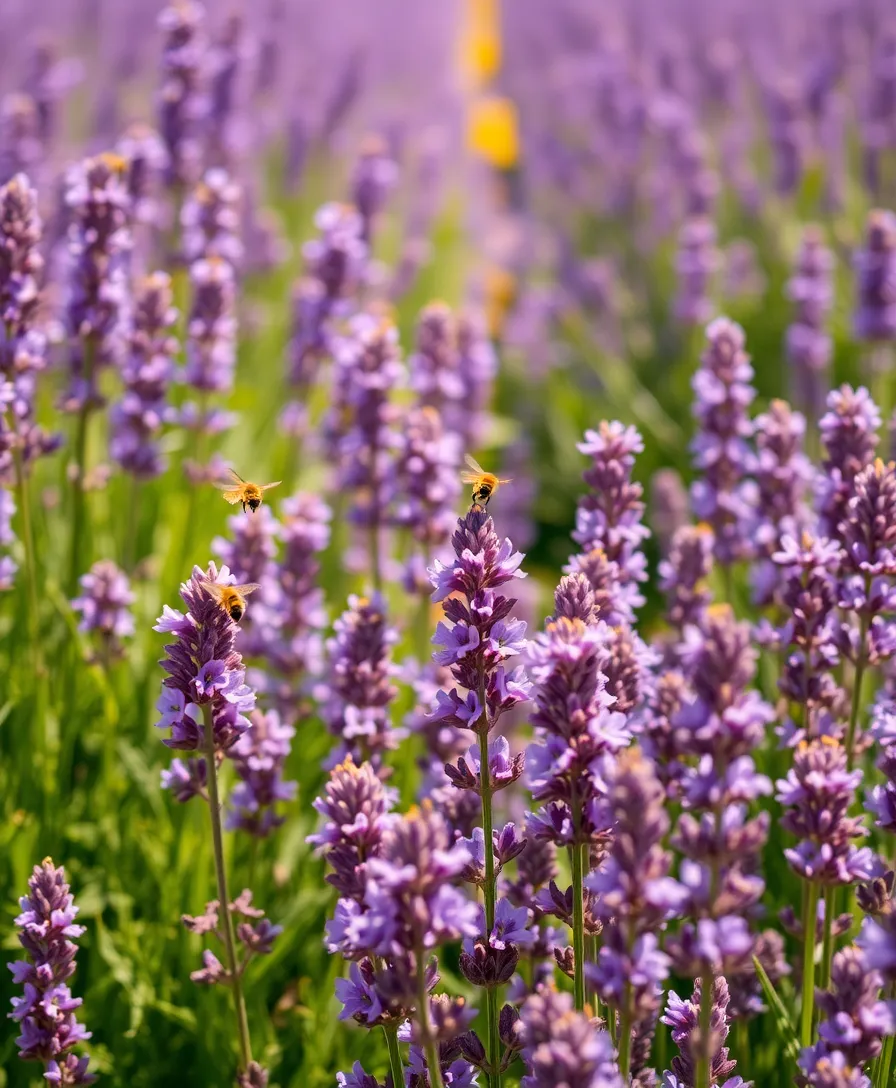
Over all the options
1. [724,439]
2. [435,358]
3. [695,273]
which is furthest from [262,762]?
[695,273]

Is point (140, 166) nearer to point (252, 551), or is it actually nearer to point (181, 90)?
point (181, 90)

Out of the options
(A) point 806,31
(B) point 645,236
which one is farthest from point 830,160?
(A) point 806,31

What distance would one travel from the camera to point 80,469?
12.9 feet

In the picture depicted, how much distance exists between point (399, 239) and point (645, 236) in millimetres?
2370

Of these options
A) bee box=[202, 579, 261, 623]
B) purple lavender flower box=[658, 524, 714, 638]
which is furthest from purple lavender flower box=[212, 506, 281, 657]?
purple lavender flower box=[658, 524, 714, 638]

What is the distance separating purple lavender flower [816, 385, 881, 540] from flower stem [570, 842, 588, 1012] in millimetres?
1140

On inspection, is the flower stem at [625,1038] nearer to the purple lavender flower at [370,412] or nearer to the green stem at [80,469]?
the purple lavender flower at [370,412]

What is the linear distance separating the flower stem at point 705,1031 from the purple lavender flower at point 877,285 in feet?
10.9

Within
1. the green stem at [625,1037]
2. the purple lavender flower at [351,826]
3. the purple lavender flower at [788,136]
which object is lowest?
the green stem at [625,1037]

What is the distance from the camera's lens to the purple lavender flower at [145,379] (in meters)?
3.99

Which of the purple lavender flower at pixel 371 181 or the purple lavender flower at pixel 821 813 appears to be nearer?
the purple lavender flower at pixel 821 813

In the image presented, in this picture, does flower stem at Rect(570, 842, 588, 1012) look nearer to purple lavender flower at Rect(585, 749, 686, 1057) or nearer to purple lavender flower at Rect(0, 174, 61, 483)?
purple lavender flower at Rect(585, 749, 686, 1057)

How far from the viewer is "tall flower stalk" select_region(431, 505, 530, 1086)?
2.26 metres

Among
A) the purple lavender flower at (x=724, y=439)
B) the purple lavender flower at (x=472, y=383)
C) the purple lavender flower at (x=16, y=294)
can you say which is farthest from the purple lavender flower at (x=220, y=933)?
the purple lavender flower at (x=472, y=383)
